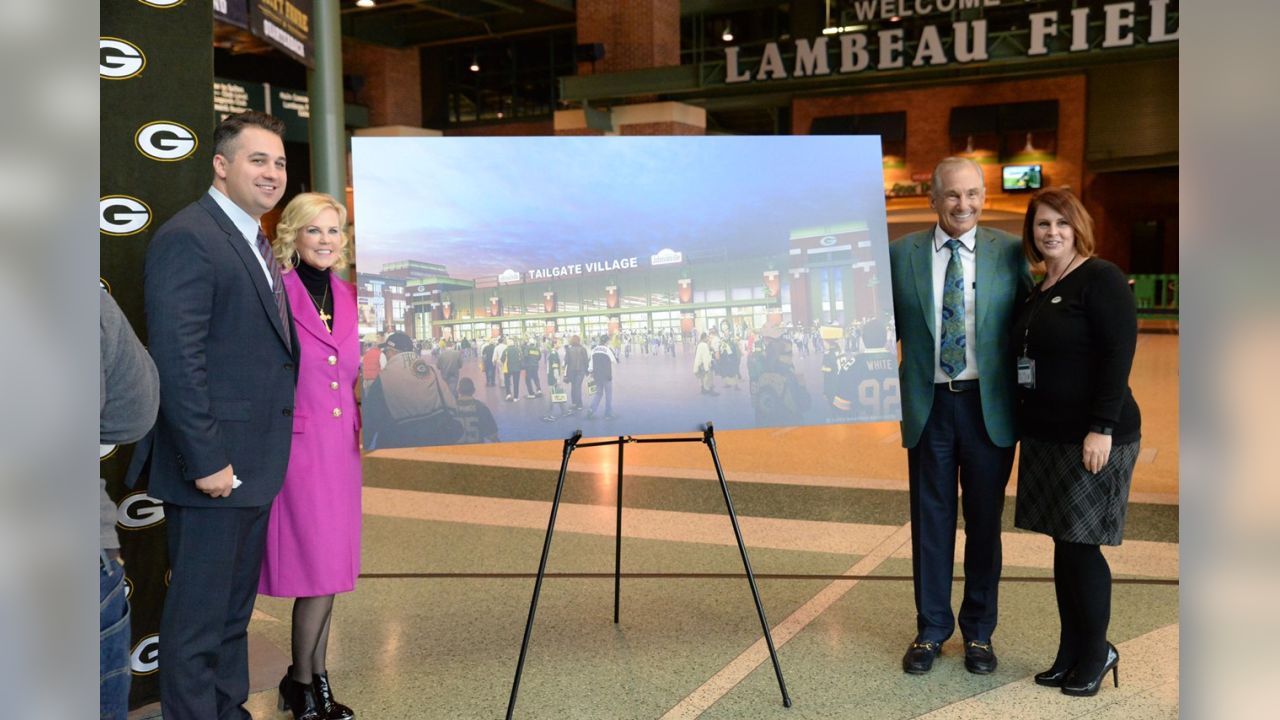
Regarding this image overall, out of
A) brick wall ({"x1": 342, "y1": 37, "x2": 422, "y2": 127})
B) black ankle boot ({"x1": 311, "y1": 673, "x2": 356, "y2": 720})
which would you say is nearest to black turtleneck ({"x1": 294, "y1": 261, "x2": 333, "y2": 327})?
black ankle boot ({"x1": 311, "y1": 673, "x2": 356, "y2": 720})

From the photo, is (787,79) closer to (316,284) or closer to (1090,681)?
(1090,681)

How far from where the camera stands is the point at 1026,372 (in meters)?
3.26

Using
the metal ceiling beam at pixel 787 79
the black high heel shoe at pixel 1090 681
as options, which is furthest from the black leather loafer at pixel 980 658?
the metal ceiling beam at pixel 787 79

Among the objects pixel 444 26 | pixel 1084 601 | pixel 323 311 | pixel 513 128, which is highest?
pixel 444 26

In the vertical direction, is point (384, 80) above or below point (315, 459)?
above

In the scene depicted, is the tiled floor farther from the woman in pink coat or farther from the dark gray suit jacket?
the dark gray suit jacket

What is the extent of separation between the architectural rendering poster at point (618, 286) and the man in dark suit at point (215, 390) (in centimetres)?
31

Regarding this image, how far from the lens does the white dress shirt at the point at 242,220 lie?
8.59ft

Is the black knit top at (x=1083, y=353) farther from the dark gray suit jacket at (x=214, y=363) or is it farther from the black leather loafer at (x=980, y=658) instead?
the dark gray suit jacket at (x=214, y=363)

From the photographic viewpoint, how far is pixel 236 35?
5.18 metres

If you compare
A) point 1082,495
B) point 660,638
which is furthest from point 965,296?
point 660,638

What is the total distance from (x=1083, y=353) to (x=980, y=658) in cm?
109

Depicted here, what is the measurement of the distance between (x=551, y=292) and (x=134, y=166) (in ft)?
4.10
